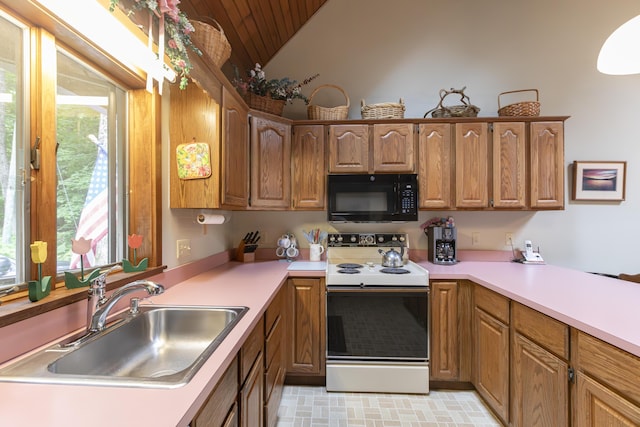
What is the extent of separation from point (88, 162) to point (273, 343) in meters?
1.29

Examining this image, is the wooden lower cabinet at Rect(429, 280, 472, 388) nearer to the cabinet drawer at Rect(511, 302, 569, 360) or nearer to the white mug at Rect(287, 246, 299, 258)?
the cabinet drawer at Rect(511, 302, 569, 360)

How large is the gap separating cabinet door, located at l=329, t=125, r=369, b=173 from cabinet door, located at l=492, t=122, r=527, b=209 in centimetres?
101

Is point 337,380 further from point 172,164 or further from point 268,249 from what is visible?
point 172,164

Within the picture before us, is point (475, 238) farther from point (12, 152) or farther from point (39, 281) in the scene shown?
point (12, 152)

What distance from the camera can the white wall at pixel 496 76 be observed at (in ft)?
8.11

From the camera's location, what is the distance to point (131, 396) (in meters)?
0.65

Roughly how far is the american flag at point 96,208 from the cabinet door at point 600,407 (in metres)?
2.09

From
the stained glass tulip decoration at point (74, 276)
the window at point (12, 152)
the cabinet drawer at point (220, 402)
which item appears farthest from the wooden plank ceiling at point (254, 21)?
the cabinet drawer at point (220, 402)

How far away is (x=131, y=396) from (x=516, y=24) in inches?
141

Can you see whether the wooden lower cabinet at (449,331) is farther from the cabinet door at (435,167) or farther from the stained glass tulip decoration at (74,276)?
the stained glass tulip decoration at (74,276)

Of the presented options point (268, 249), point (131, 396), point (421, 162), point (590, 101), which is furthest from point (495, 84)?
point (131, 396)

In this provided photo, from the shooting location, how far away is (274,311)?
1.70m

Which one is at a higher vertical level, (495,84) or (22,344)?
(495,84)

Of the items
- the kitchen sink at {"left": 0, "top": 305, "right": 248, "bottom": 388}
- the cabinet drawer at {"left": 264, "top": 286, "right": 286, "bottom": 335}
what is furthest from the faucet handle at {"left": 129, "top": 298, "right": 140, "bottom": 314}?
the cabinet drawer at {"left": 264, "top": 286, "right": 286, "bottom": 335}
